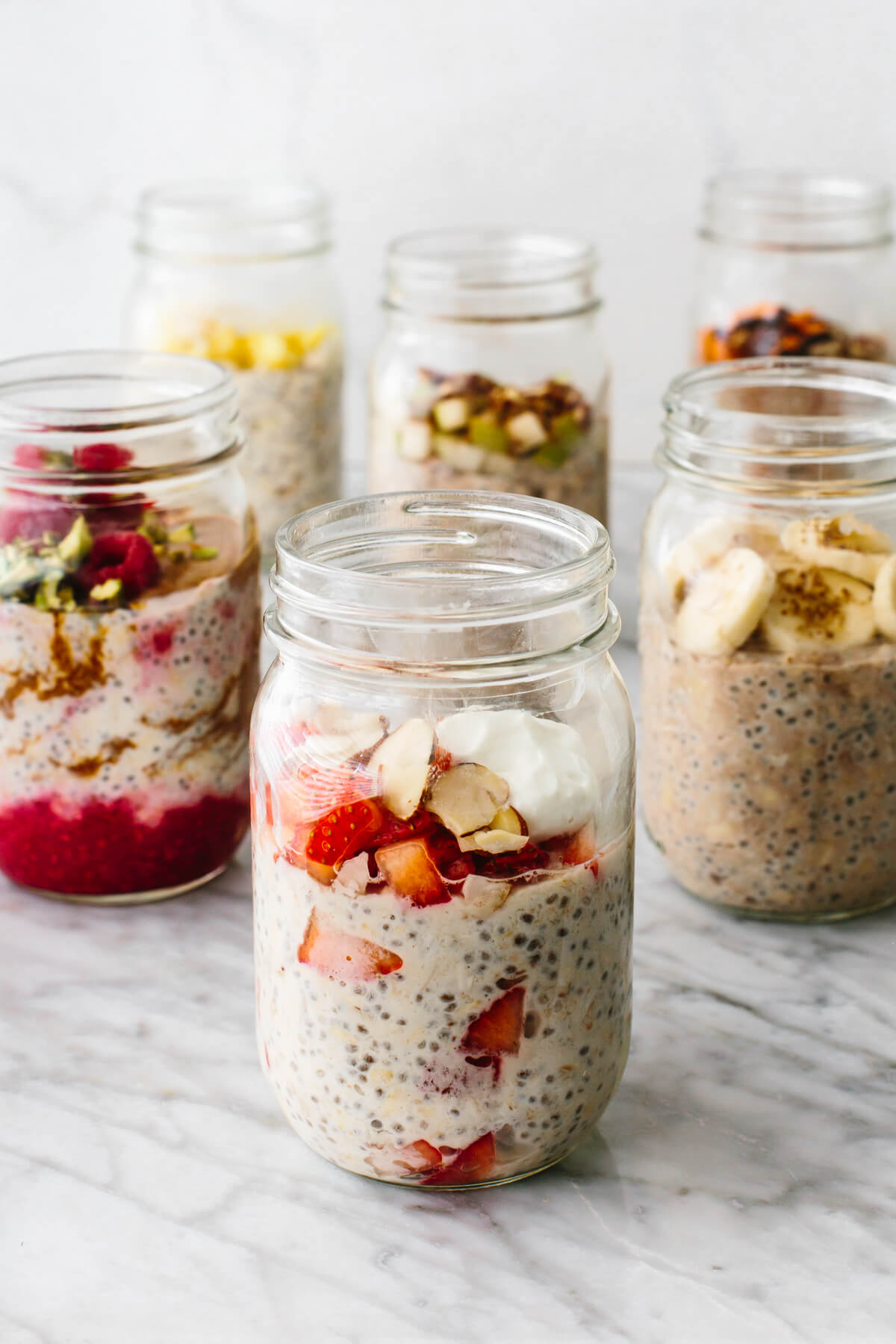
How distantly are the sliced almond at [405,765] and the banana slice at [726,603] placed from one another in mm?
302

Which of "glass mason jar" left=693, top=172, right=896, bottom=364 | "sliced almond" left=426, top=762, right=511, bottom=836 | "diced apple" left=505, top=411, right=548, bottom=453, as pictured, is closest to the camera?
"sliced almond" left=426, top=762, right=511, bottom=836

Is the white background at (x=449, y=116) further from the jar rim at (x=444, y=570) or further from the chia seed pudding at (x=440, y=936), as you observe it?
the chia seed pudding at (x=440, y=936)

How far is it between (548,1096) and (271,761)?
Result: 0.72 ft

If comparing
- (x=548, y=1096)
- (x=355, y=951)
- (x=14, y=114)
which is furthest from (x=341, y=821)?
(x=14, y=114)

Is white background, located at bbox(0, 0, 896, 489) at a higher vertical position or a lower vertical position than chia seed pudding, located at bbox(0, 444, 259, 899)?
higher

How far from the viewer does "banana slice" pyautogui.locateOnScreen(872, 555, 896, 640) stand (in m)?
0.99

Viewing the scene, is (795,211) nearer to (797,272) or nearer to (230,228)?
(797,272)

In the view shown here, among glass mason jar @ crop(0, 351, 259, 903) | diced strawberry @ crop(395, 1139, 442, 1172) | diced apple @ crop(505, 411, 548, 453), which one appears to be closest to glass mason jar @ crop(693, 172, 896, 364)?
diced apple @ crop(505, 411, 548, 453)

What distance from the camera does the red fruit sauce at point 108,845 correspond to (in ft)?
3.49

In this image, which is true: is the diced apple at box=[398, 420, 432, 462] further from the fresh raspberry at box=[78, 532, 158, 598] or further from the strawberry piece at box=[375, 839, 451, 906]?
the strawberry piece at box=[375, 839, 451, 906]


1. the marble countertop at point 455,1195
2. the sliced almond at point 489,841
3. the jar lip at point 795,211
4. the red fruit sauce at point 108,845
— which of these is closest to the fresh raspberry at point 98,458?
the red fruit sauce at point 108,845

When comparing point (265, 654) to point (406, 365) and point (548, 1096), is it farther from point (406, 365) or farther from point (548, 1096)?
point (548, 1096)

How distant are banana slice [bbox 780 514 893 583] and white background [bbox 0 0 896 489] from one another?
789 millimetres

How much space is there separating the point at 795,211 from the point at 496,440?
1.50 feet
